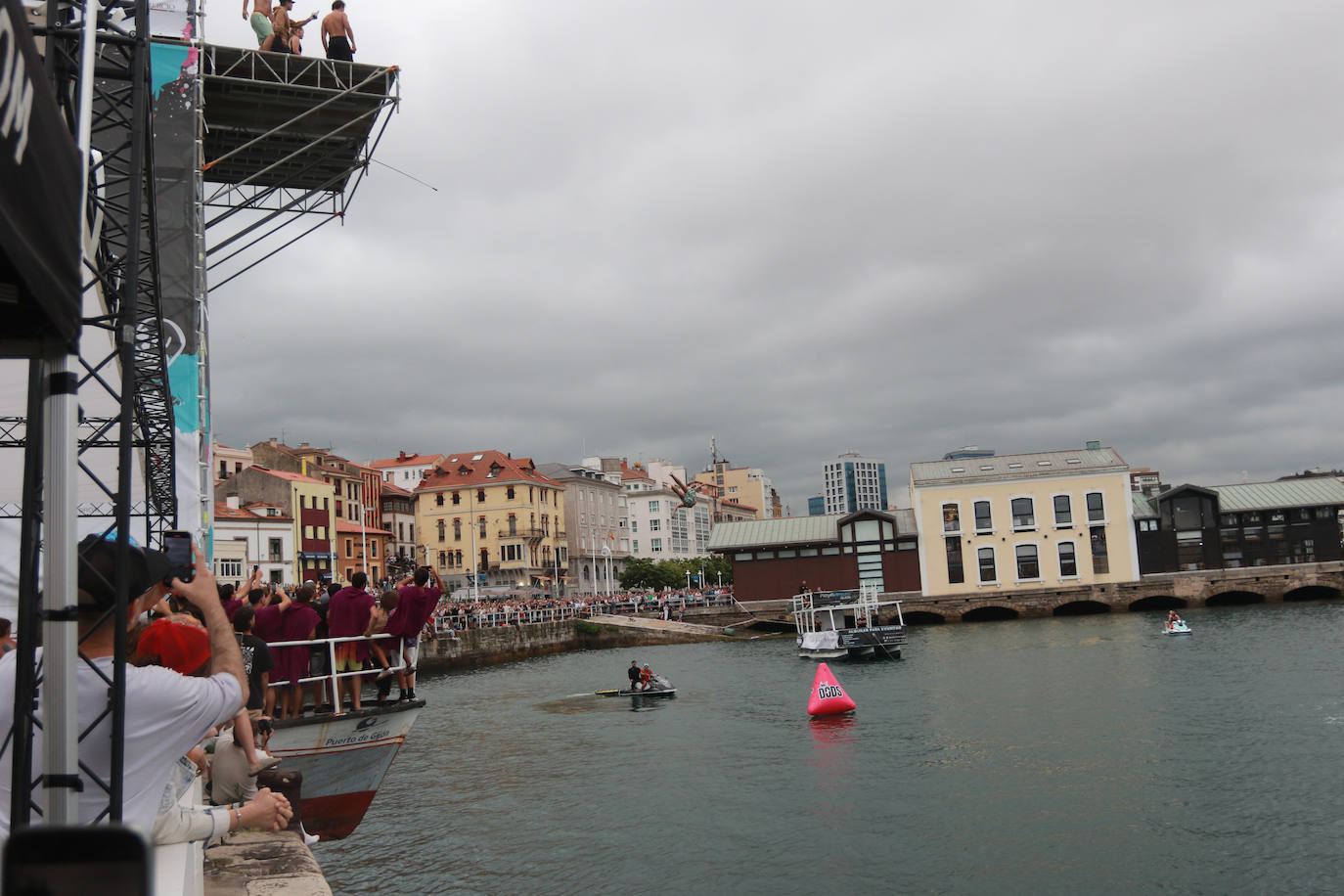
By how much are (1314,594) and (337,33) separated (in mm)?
78193

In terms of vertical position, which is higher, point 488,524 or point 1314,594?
point 488,524

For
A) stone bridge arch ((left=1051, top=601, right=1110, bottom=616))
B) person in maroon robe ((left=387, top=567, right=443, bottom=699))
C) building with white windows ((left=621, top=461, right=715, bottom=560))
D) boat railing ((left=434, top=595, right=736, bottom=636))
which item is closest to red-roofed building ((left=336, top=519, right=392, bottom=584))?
boat railing ((left=434, top=595, right=736, bottom=636))

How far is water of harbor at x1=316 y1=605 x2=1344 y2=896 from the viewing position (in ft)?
49.6

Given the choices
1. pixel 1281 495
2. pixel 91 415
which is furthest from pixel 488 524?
pixel 91 415

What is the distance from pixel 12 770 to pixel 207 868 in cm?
645

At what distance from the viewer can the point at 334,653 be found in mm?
13969

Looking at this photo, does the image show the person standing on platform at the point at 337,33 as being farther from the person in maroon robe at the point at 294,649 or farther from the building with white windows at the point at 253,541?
the building with white windows at the point at 253,541

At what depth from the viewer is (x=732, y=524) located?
8331 cm

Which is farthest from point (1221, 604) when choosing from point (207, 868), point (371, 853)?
point (207, 868)

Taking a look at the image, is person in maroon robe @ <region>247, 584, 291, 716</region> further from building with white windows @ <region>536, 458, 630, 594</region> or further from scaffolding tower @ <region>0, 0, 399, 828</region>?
building with white windows @ <region>536, 458, 630, 594</region>

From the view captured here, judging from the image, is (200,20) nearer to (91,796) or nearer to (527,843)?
(527,843)

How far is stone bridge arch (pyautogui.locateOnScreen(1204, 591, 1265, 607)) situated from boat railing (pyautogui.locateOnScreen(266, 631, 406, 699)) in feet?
243

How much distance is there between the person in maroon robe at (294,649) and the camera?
13484mm

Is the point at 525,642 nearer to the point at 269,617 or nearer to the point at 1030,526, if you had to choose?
the point at 1030,526
